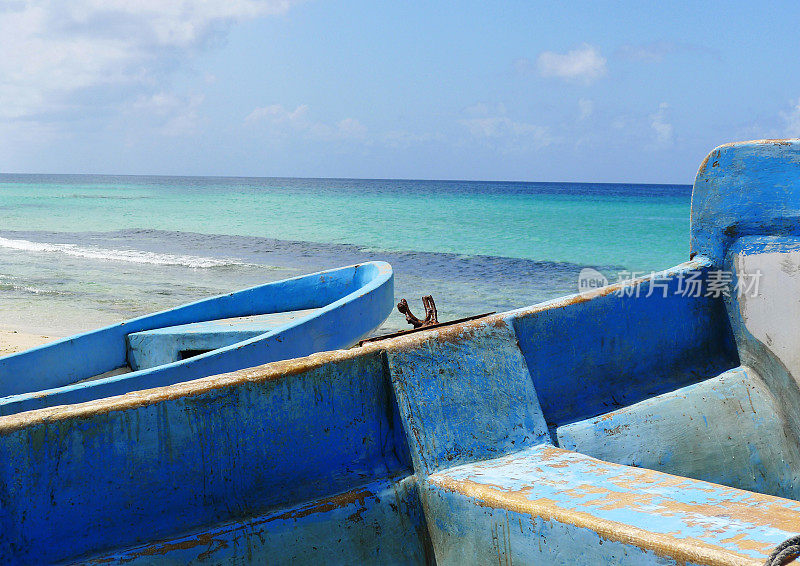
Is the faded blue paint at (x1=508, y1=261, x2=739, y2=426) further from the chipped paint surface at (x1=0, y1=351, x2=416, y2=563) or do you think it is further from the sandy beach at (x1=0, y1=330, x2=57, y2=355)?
the sandy beach at (x1=0, y1=330, x2=57, y2=355)

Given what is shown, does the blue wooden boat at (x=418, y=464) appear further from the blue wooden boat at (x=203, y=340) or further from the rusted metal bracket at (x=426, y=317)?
the blue wooden boat at (x=203, y=340)

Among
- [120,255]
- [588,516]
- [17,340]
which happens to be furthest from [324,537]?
[120,255]

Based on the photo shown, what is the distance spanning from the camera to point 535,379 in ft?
6.70

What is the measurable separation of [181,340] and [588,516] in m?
3.27

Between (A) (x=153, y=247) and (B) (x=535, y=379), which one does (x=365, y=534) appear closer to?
(B) (x=535, y=379)

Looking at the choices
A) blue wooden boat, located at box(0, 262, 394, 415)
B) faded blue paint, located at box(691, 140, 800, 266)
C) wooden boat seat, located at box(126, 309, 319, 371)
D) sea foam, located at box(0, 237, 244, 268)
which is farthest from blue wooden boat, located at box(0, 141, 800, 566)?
sea foam, located at box(0, 237, 244, 268)

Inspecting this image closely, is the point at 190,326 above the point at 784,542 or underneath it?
underneath

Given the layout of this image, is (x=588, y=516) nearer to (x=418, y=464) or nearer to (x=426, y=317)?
(x=418, y=464)

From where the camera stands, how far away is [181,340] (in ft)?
13.5

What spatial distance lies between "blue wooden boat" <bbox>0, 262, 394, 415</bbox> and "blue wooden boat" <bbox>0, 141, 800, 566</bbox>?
1374mm

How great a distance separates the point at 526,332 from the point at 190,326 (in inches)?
117

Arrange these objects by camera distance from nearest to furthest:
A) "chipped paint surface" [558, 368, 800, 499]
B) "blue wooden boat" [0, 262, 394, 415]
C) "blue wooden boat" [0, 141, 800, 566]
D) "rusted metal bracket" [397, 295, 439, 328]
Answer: "blue wooden boat" [0, 141, 800, 566] < "chipped paint surface" [558, 368, 800, 499] < "rusted metal bracket" [397, 295, 439, 328] < "blue wooden boat" [0, 262, 394, 415]

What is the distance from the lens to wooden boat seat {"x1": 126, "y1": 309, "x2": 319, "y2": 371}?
4023mm

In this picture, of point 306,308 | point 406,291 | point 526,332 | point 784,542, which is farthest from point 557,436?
point 406,291
